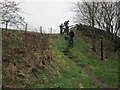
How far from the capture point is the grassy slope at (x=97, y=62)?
12185 millimetres

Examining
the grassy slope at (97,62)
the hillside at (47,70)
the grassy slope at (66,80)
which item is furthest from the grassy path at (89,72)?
the grassy slope at (66,80)

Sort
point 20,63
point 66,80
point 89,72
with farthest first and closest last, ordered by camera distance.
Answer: point 89,72
point 20,63
point 66,80

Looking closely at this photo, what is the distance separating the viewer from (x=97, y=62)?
16.2 meters

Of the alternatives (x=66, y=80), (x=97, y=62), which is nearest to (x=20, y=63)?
(x=66, y=80)

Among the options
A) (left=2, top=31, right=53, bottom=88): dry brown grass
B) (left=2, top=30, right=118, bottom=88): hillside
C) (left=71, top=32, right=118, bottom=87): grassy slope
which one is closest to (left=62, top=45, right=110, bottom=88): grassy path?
(left=2, top=30, right=118, bottom=88): hillside

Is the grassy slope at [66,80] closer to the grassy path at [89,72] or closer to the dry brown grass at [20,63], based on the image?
the grassy path at [89,72]

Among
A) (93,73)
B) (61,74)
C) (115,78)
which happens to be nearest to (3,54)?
(61,74)

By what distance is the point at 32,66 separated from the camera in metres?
10.9

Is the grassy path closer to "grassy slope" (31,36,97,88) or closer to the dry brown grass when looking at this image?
"grassy slope" (31,36,97,88)

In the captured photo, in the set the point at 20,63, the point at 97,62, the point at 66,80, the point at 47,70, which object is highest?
the point at 20,63

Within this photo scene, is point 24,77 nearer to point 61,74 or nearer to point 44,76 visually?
point 44,76

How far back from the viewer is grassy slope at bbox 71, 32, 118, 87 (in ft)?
40.0

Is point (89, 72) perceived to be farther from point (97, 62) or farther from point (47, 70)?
point (47, 70)

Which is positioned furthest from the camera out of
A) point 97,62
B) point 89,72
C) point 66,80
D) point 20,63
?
point 97,62
